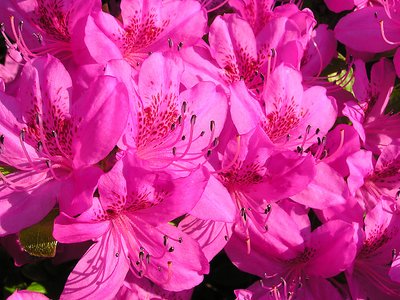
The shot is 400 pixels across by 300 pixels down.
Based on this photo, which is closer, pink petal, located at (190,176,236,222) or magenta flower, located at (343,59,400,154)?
pink petal, located at (190,176,236,222)

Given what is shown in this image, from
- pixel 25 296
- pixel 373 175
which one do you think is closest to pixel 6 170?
pixel 25 296

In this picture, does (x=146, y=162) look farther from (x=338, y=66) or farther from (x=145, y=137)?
(x=338, y=66)

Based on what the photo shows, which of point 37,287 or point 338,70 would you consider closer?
point 37,287

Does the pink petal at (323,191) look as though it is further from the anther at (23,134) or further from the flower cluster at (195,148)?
the anther at (23,134)

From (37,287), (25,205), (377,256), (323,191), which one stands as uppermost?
(25,205)

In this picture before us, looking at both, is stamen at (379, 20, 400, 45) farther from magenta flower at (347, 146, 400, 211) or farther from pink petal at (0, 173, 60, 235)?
pink petal at (0, 173, 60, 235)

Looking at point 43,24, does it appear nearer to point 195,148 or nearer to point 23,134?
point 23,134

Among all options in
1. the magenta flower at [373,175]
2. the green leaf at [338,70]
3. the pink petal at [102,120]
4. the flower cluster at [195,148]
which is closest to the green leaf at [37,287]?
the flower cluster at [195,148]

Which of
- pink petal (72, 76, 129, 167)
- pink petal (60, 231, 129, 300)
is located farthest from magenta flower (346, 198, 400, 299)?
pink petal (72, 76, 129, 167)
